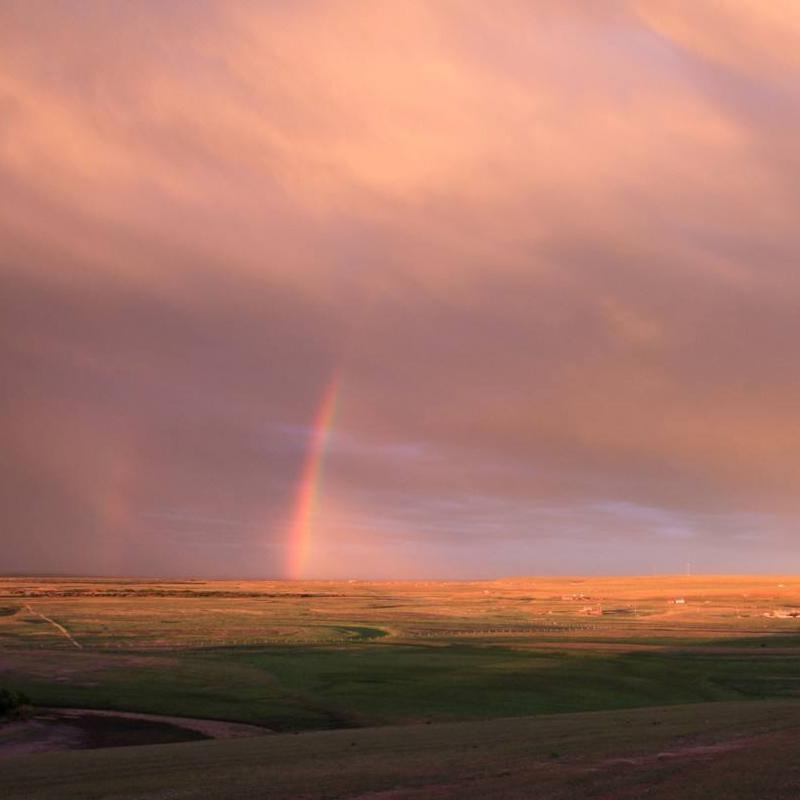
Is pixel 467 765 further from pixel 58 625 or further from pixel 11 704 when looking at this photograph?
pixel 58 625

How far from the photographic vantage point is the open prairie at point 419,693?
2184 centimetres

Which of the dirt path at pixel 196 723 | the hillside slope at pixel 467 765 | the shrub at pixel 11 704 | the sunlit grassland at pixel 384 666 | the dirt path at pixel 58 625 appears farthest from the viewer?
the dirt path at pixel 58 625

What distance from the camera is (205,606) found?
154125 mm

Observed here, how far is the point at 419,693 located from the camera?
5344cm

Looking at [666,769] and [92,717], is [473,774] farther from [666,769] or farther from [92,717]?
[92,717]

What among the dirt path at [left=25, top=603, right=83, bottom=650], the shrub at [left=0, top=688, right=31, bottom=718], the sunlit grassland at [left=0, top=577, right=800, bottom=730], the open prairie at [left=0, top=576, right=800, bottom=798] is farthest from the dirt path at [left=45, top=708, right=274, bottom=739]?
the dirt path at [left=25, top=603, right=83, bottom=650]

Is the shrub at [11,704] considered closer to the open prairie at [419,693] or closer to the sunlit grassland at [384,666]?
the open prairie at [419,693]

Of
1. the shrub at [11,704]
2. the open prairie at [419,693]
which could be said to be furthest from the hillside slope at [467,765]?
the shrub at [11,704]

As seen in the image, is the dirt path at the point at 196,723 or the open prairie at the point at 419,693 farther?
the dirt path at the point at 196,723

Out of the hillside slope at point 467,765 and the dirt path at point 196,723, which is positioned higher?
the hillside slope at point 467,765

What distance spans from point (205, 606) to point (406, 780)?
13897 cm

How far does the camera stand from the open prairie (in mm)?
21844

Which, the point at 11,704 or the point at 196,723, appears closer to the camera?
the point at 196,723

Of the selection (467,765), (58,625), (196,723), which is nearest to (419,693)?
(196,723)
